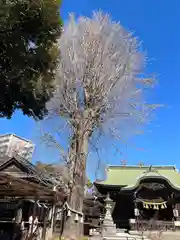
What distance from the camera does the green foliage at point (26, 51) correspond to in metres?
5.14

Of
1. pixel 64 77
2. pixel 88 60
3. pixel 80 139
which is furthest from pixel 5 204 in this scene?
pixel 88 60

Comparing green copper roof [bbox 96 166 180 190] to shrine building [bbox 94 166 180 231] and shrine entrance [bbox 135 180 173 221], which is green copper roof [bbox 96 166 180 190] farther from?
shrine entrance [bbox 135 180 173 221]

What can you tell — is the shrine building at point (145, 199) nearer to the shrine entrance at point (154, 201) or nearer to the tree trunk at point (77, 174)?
the shrine entrance at point (154, 201)

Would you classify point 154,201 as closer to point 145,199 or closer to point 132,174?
point 145,199

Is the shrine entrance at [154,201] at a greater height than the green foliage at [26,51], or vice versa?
the green foliage at [26,51]

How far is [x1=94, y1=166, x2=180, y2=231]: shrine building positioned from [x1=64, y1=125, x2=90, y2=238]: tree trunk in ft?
31.3

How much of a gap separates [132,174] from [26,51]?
63.9ft

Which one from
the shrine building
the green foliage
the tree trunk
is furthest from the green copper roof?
the green foliage

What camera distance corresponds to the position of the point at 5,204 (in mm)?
12078

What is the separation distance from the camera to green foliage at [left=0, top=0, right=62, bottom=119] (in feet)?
16.9

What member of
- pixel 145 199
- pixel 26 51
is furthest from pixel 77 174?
pixel 145 199

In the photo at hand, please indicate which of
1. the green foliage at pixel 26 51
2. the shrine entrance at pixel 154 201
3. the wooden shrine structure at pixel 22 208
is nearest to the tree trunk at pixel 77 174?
the wooden shrine structure at pixel 22 208

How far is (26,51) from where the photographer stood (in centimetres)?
589

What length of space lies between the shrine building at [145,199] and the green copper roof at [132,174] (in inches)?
3.2
